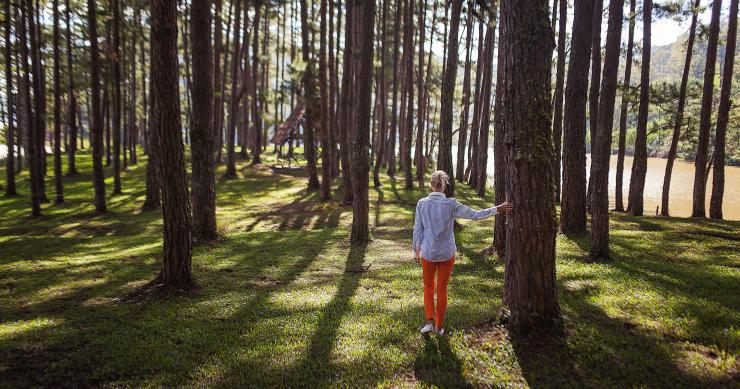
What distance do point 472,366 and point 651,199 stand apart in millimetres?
30769

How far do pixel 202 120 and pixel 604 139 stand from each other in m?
9.89

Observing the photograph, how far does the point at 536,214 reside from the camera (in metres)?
4.52

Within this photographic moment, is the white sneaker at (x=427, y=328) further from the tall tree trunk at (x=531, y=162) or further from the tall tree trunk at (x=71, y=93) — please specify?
the tall tree trunk at (x=71, y=93)

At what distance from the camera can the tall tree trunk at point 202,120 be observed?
10.4m

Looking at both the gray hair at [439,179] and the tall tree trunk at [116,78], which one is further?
the tall tree trunk at [116,78]

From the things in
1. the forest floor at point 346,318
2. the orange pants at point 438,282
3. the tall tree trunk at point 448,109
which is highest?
the tall tree trunk at point 448,109

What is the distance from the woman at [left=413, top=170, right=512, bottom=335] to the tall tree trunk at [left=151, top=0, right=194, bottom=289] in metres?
4.20

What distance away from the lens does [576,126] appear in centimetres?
1130

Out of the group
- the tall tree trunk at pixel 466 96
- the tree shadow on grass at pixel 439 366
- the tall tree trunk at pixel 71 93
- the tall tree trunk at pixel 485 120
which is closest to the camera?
the tree shadow on grass at pixel 439 366

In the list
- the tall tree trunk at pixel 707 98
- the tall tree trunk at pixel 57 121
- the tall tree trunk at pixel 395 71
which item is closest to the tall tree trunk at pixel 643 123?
the tall tree trunk at pixel 707 98

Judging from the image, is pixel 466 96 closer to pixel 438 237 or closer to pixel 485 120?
pixel 485 120

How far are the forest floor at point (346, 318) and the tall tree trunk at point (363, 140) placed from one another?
0.72 meters

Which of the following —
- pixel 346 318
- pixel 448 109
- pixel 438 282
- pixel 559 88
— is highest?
pixel 559 88

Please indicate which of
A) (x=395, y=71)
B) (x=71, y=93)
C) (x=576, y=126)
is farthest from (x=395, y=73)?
(x=71, y=93)
